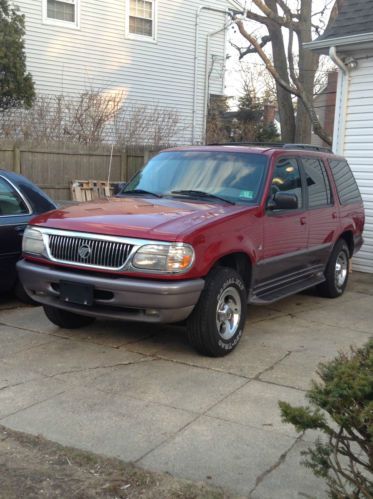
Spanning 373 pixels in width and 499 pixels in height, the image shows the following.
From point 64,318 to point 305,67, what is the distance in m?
13.6

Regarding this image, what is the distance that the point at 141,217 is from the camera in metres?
5.07

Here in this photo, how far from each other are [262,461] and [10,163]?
9.83 meters

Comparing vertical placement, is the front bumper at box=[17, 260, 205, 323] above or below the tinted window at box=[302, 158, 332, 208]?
below

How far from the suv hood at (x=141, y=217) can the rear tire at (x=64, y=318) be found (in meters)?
0.90

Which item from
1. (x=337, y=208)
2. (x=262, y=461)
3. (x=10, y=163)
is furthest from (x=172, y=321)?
(x=10, y=163)

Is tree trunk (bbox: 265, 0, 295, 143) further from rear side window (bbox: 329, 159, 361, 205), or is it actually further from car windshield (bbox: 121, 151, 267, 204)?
car windshield (bbox: 121, 151, 267, 204)

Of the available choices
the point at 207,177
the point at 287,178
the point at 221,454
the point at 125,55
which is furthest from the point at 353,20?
the point at 125,55

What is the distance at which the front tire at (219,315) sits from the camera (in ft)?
16.2

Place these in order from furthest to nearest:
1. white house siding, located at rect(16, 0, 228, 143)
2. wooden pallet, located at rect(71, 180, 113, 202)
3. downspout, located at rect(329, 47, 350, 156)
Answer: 1. white house siding, located at rect(16, 0, 228, 143)
2. wooden pallet, located at rect(71, 180, 113, 202)
3. downspout, located at rect(329, 47, 350, 156)

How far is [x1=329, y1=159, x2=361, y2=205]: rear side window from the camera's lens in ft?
25.3

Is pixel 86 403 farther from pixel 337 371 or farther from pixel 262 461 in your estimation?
pixel 337 371

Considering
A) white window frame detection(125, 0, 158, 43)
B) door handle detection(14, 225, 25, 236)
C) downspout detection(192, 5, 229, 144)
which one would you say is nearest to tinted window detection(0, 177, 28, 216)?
door handle detection(14, 225, 25, 236)

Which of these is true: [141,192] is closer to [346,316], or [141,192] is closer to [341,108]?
[346,316]

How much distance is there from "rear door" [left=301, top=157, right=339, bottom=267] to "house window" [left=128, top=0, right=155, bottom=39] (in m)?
13.8
